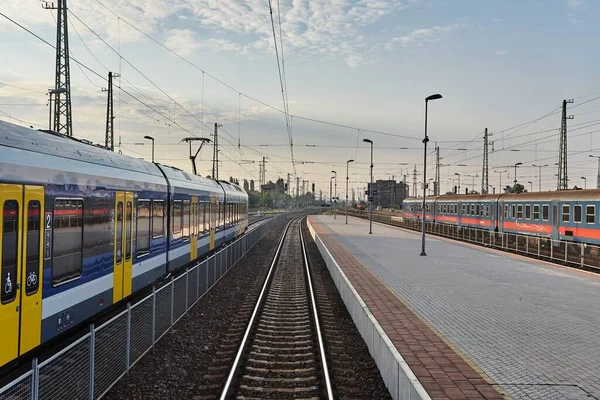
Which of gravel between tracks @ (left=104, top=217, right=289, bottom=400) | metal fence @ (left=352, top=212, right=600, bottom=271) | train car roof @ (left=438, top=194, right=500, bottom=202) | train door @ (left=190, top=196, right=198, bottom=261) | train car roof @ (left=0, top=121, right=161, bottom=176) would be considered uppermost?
train car roof @ (left=0, top=121, right=161, bottom=176)

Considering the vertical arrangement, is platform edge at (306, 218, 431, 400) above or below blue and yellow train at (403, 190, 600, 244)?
below

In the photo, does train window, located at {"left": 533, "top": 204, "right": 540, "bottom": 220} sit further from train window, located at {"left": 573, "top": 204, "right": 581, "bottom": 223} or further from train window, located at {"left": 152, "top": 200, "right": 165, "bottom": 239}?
train window, located at {"left": 152, "top": 200, "right": 165, "bottom": 239}

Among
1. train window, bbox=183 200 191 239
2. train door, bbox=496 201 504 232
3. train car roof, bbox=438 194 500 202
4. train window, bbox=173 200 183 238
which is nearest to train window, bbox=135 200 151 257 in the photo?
train window, bbox=173 200 183 238

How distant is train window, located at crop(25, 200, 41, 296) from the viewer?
736 cm

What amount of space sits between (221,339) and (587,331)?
7.48 m

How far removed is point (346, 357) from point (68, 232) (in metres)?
5.39

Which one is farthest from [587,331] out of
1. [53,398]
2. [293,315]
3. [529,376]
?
[53,398]

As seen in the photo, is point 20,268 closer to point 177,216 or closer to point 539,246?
point 177,216

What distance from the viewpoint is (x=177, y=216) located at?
55.5 ft

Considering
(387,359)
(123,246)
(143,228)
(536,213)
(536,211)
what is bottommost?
(387,359)

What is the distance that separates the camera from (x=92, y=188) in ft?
32.7

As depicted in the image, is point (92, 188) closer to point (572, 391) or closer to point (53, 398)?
point (53, 398)

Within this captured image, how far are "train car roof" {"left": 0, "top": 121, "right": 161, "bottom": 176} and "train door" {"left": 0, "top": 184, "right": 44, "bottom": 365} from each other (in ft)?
2.37

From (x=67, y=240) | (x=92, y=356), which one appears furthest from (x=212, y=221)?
(x=92, y=356)
